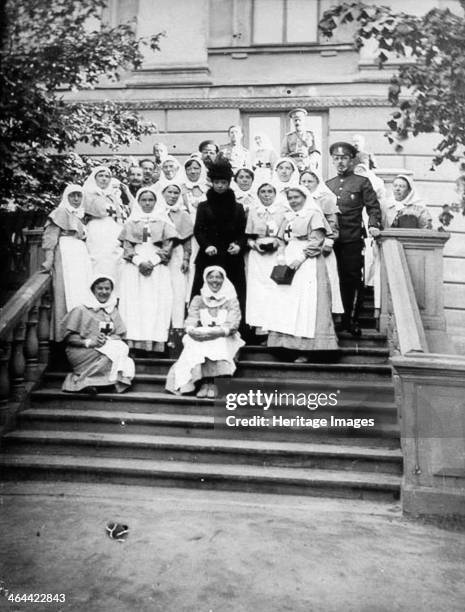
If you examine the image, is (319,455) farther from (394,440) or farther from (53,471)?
(53,471)

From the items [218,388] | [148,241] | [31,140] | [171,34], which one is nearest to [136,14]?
[171,34]

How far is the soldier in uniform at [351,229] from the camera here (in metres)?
6.60

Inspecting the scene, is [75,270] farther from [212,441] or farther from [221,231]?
[212,441]

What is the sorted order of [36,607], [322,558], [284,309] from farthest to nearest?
[284,309], [322,558], [36,607]

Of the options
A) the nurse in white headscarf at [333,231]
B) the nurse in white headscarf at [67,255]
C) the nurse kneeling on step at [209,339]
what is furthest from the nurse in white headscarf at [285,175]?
the nurse in white headscarf at [67,255]

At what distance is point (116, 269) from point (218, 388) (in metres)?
→ 2.27

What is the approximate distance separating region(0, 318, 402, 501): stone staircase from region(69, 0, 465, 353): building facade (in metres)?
5.36

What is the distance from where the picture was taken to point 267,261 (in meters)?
6.62

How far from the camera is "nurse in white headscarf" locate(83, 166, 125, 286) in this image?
6973 millimetres

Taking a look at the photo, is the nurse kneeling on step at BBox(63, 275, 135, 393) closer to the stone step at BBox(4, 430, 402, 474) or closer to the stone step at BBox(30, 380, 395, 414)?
the stone step at BBox(30, 380, 395, 414)

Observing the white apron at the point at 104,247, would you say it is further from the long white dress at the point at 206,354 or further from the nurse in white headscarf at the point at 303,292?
the nurse in white headscarf at the point at 303,292

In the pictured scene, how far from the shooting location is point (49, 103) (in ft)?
22.8

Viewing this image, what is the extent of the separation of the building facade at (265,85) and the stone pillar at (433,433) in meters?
6.04

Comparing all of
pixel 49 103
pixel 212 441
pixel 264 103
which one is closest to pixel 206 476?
pixel 212 441
